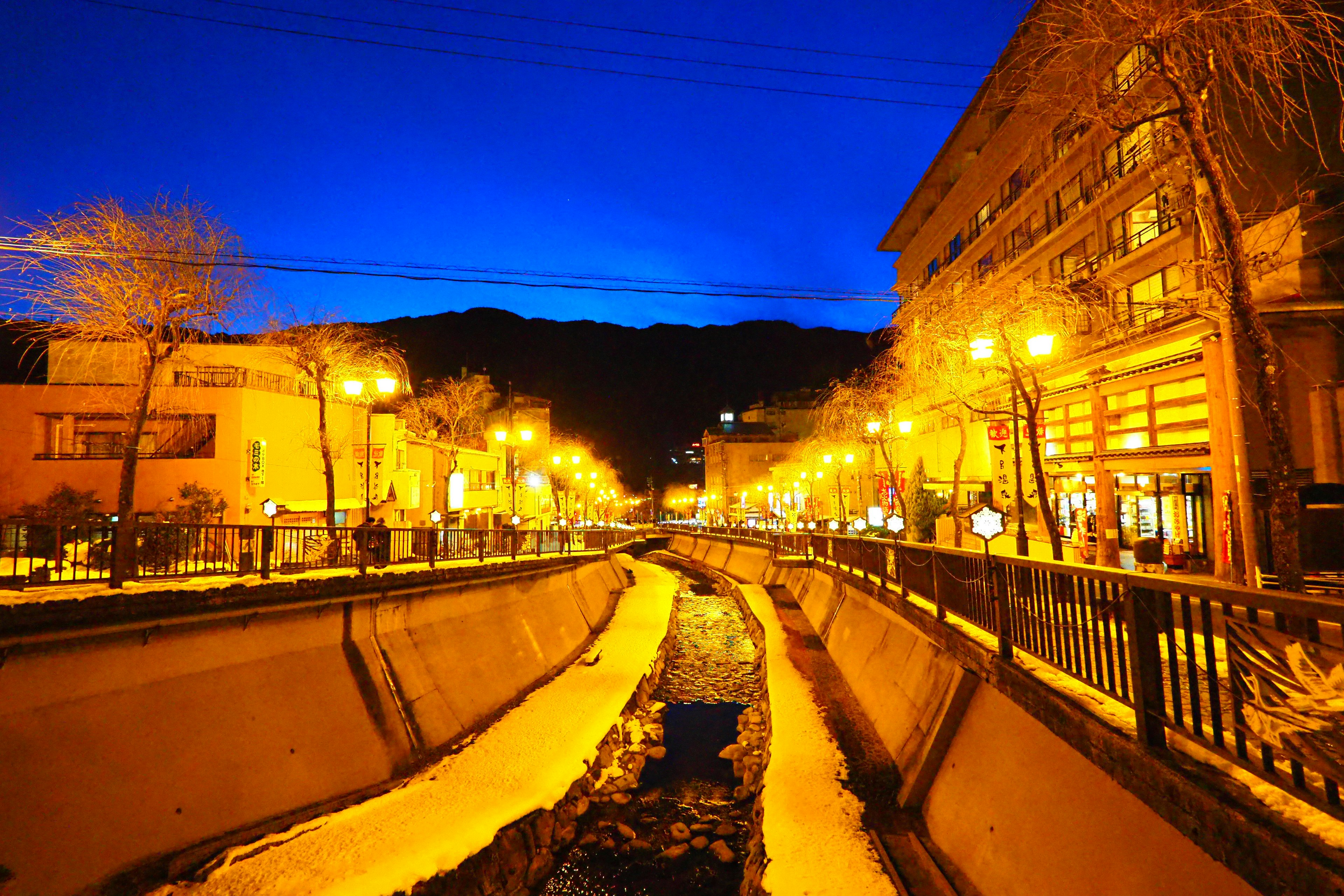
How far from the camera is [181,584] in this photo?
9.23m

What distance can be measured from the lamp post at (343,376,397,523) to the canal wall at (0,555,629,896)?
23.0 ft

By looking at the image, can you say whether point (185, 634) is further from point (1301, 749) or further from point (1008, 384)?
point (1008, 384)

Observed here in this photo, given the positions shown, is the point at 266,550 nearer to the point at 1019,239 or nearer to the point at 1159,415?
the point at 1159,415

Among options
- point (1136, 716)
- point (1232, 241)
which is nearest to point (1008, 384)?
point (1232, 241)

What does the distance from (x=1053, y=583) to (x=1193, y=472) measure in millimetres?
16802

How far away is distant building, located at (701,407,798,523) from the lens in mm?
100562

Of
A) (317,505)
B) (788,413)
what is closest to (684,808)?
(317,505)

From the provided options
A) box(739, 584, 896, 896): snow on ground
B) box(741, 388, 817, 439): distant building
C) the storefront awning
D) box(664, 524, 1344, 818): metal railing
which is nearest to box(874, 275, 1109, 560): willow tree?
box(739, 584, 896, 896): snow on ground

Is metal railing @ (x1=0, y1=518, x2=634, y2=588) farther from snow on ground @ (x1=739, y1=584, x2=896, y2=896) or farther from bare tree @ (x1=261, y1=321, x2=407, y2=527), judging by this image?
snow on ground @ (x1=739, y1=584, x2=896, y2=896)

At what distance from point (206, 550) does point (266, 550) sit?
1055 millimetres

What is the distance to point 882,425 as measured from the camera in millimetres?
30062

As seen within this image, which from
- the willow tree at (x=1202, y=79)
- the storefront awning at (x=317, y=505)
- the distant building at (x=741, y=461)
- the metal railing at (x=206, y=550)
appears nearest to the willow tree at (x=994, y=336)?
the willow tree at (x=1202, y=79)

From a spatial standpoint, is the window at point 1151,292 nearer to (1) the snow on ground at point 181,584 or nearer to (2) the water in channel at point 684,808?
(2) the water in channel at point 684,808

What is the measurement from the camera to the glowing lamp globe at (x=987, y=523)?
801 cm
